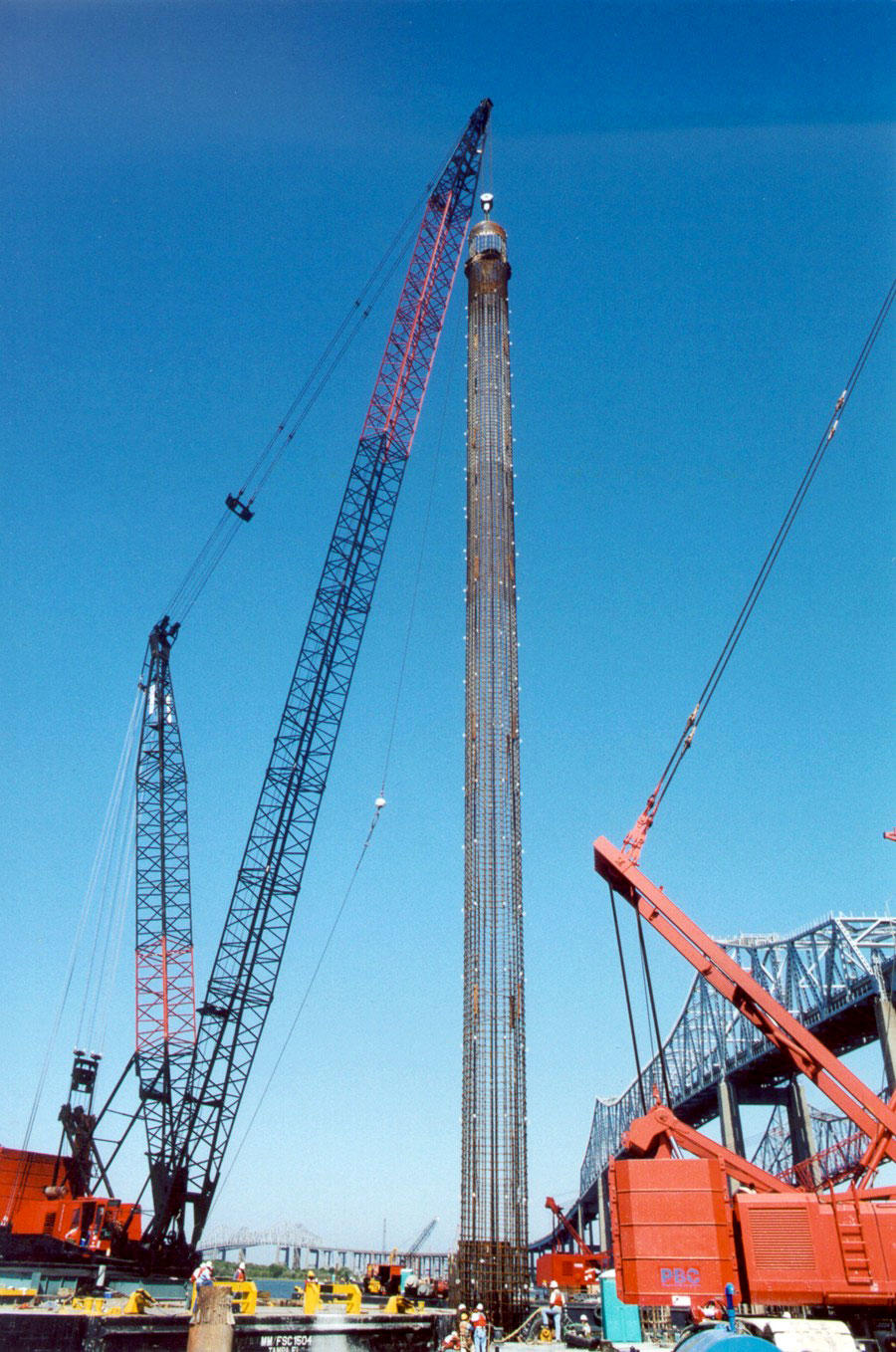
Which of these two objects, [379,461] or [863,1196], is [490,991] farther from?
[379,461]

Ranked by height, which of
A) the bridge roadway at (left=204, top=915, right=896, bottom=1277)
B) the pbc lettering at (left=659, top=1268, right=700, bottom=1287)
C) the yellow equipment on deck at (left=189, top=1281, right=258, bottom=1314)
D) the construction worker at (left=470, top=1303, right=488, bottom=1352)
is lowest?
the construction worker at (left=470, top=1303, right=488, bottom=1352)

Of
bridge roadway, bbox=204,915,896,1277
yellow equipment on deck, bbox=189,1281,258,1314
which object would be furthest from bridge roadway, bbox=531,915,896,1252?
yellow equipment on deck, bbox=189,1281,258,1314

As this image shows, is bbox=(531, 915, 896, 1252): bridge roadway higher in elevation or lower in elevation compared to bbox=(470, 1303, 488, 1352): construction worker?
higher

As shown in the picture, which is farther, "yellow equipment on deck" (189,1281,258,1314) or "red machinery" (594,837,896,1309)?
"yellow equipment on deck" (189,1281,258,1314)

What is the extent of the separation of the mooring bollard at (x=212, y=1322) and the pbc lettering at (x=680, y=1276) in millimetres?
11133

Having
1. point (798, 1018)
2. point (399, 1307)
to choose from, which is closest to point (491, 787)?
point (399, 1307)

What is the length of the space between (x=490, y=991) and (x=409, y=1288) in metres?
12.5

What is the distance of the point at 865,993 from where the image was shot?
253 ft

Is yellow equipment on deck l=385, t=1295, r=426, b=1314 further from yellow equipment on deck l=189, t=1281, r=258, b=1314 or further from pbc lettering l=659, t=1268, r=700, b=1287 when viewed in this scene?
pbc lettering l=659, t=1268, r=700, b=1287

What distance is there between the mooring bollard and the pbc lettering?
11.1 meters

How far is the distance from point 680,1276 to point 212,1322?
472 inches

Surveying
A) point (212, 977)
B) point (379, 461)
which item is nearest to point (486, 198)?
point (379, 461)

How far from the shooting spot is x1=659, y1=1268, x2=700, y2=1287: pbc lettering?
20156mm

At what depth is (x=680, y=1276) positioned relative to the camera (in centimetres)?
2027
